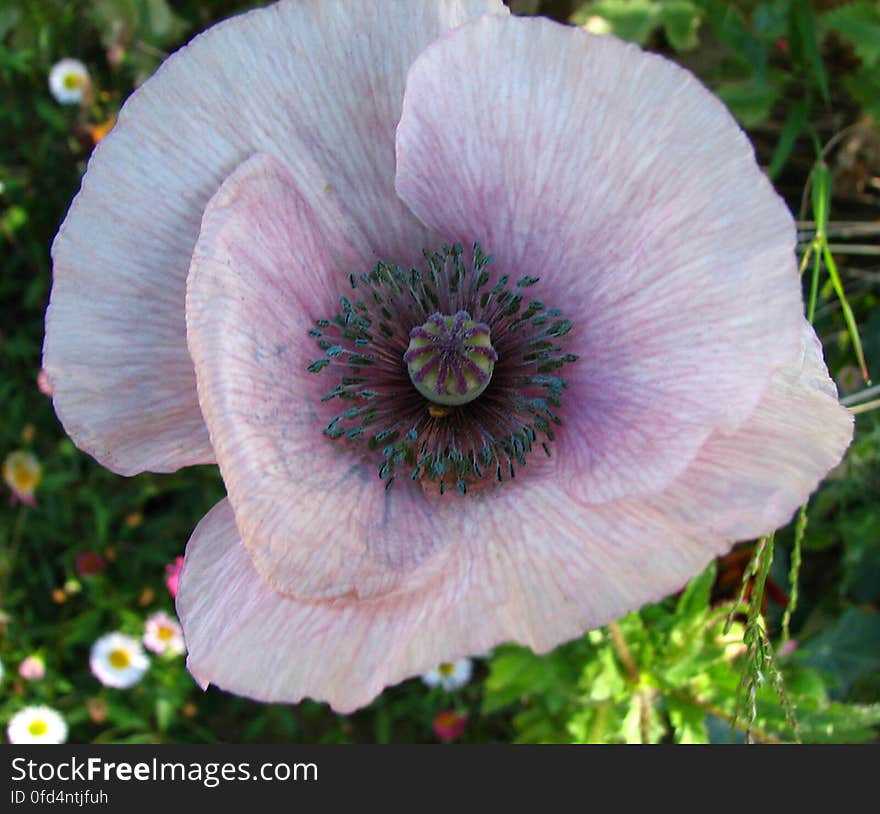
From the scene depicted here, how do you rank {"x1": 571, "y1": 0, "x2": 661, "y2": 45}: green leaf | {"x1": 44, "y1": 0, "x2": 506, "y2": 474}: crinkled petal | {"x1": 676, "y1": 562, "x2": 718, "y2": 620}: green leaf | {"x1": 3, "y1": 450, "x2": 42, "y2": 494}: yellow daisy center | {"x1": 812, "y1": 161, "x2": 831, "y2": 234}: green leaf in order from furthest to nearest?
{"x1": 3, "y1": 450, "x2": 42, "y2": 494}: yellow daisy center → {"x1": 571, "y1": 0, "x2": 661, "y2": 45}: green leaf → {"x1": 676, "y1": 562, "x2": 718, "y2": 620}: green leaf → {"x1": 812, "y1": 161, "x2": 831, "y2": 234}: green leaf → {"x1": 44, "y1": 0, "x2": 506, "y2": 474}: crinkled petal

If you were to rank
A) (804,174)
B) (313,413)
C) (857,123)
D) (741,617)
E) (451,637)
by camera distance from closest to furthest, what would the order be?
(451,637) < (313,413) < (741,617) < (857,123) < (804,174)

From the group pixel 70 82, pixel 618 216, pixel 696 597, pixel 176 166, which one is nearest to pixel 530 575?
pixel 618 216

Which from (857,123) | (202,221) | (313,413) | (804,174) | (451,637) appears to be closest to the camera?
(451,637)

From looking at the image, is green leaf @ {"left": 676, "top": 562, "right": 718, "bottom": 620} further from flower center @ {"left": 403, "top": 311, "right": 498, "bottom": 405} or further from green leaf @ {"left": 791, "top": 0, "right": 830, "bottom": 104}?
green leaf @ {"left": 791, "top": 0, "right": 830, "bottom": 104}

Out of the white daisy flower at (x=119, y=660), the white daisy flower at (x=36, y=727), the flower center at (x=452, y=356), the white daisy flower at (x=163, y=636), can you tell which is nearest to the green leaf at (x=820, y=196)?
the flower center at (x=452, y=356)

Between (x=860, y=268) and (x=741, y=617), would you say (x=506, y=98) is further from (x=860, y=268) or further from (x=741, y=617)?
(x=860, y=268)

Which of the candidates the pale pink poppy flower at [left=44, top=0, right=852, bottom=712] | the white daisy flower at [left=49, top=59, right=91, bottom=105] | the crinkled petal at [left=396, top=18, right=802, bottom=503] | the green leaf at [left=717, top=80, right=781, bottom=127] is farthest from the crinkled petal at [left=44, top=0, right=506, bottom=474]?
the white daisy flower at [left=49, top=59, right=91, bottom=105]

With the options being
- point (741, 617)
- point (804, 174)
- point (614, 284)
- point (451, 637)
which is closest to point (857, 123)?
point (804, 174)

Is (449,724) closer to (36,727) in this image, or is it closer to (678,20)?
(36,727)
